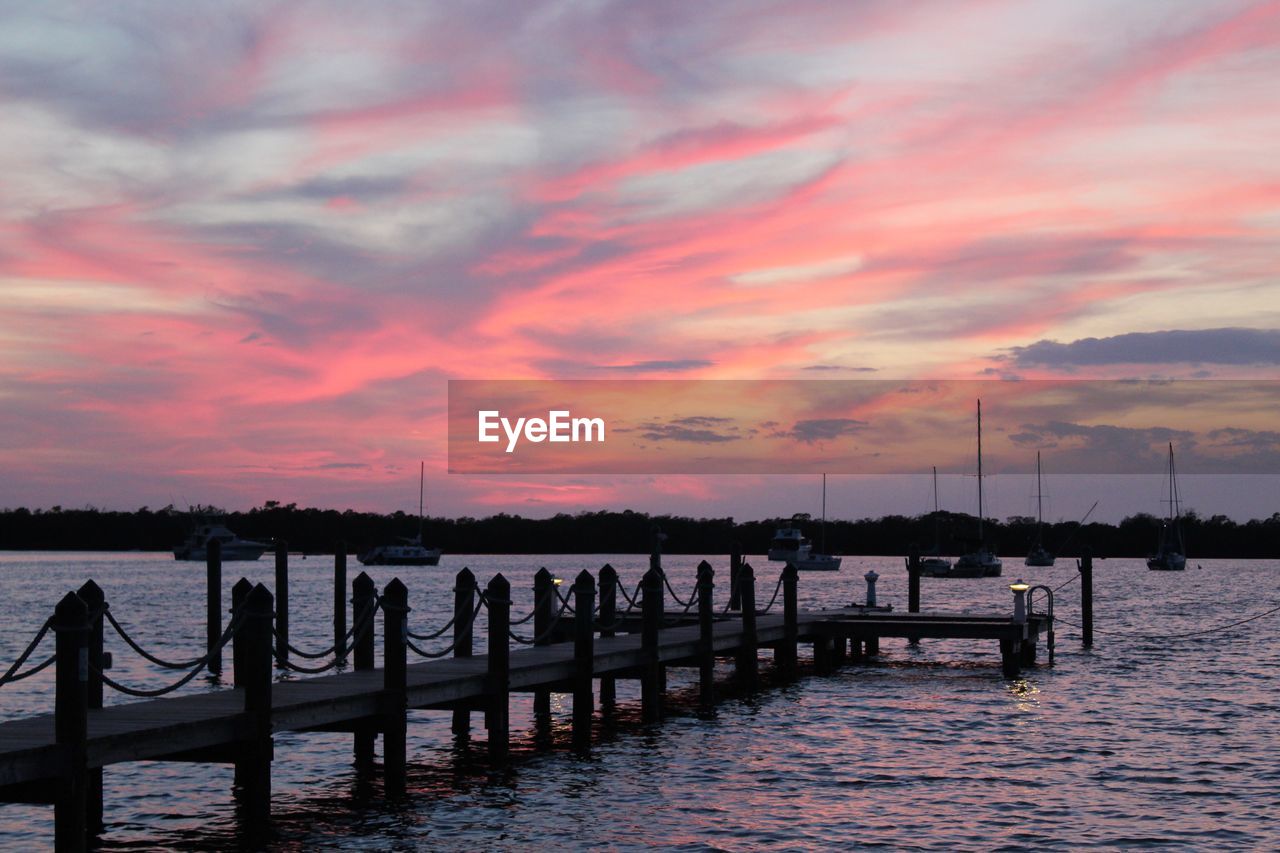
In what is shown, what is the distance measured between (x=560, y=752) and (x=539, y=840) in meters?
6.95

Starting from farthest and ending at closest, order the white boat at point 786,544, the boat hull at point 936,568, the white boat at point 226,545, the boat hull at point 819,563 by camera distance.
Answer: the white boat at point 226,545
the boat hull at point 819,563
the white boat at point 786,544
the boat hull at point 936,568

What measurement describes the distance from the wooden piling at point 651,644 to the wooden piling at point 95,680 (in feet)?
35.5

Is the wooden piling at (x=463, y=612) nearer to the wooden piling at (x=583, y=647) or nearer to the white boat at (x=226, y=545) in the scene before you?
the wooden piling at (x=583, y=647)

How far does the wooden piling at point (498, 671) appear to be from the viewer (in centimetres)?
2183

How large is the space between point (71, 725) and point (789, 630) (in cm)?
2383

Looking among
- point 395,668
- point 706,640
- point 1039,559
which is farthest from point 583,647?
point 1039,559

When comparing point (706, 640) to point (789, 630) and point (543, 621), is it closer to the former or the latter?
point (543, 621)

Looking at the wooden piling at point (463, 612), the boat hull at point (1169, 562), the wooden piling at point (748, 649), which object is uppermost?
the wooden piling at point (463, 612)

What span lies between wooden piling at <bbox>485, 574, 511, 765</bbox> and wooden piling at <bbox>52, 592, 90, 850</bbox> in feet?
26.2

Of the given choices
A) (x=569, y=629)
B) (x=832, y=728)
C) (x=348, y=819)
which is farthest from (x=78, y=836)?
(x=569, y=629)

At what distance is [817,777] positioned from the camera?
23156 mm

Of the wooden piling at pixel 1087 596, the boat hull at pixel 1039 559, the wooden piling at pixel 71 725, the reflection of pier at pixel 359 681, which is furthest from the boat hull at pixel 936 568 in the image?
the wooden piling at pixel 71 725

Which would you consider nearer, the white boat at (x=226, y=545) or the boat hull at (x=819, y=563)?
the boat hull at (x=819, y=563)

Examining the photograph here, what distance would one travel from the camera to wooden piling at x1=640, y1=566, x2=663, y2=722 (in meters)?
27.8
